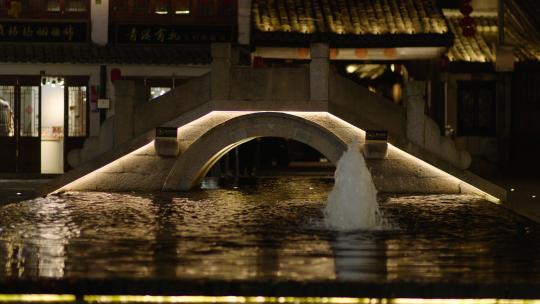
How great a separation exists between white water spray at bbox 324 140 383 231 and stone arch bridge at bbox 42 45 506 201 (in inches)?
187

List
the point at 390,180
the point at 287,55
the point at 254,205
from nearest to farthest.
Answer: the point at 254,205, the point at 390,180, the point at 287,55

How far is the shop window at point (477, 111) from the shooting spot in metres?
30.3

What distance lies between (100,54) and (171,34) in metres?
2.15

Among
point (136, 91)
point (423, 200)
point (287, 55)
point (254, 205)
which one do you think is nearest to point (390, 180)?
point (423, 200)

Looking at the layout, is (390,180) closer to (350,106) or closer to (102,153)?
(350,106)

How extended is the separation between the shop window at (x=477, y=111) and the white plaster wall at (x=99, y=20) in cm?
1073

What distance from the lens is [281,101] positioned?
21359 mm

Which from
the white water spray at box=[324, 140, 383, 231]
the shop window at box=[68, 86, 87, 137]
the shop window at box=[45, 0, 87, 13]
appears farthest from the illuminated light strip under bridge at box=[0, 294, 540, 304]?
the shop window at box=[45, 0, 87, 13]

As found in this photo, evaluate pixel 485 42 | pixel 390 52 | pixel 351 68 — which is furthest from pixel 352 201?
pixel 351 68

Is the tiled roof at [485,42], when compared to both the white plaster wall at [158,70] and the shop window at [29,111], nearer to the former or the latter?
the white plaster wall at [158,70]

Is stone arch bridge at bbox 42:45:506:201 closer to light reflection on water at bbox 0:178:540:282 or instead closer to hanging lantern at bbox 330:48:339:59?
light reflection on water at bbox 0:178:540:282

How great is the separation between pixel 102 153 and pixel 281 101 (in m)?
4.08

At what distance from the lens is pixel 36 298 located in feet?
35.2

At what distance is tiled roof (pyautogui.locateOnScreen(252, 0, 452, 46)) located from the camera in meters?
27.5
